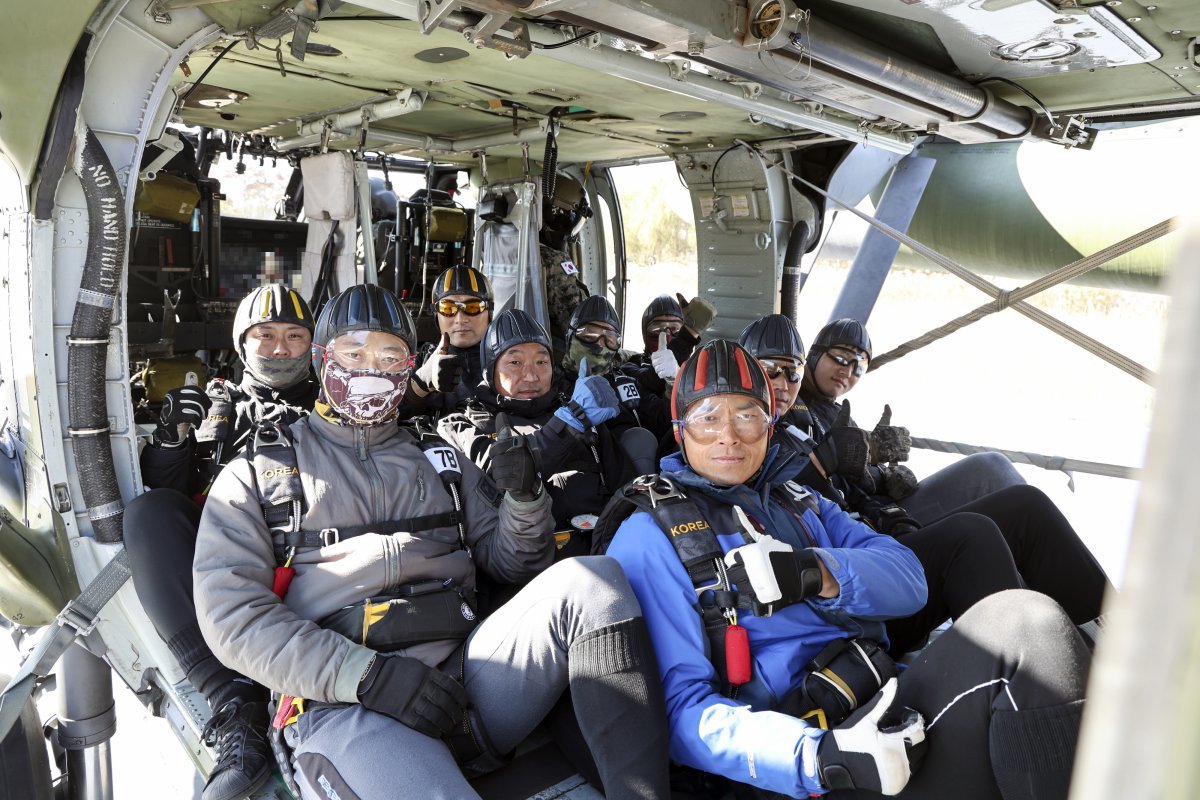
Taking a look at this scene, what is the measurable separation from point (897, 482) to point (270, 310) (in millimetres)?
2650

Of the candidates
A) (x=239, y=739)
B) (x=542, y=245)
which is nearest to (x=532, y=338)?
(x=239, y=739)

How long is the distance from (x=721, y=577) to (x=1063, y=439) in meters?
8.48

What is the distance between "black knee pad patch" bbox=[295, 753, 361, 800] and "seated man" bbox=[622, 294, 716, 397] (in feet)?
8.78

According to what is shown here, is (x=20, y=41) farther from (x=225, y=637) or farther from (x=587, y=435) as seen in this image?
(x=587, y=435)

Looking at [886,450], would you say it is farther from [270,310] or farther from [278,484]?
[270,310]

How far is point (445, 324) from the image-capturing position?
4191 mm

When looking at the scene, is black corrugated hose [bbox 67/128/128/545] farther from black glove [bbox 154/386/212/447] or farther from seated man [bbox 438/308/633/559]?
seated man [bbox 438/308/633/559]

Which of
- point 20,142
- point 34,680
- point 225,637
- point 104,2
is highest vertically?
point 104,2

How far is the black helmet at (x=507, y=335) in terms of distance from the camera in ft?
11.5

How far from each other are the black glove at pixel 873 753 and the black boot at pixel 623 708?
0.36m

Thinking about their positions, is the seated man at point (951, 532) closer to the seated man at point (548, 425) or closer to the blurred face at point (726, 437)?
the blurred face at point (726, 437)

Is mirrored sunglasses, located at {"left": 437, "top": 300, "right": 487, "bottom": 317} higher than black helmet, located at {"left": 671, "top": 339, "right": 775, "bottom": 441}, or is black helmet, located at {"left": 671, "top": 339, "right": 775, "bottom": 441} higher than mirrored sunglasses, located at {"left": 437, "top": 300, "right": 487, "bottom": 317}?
mirrored sunglasses, located at {"left": 437, "top": 300, "right": 487, "bottom": 317}

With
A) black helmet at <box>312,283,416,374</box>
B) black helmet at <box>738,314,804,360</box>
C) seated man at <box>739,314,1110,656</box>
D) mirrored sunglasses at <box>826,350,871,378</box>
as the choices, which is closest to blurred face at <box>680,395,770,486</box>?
seated man at <box>739,314,1110,656</box>

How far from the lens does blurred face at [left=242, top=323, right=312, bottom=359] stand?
3.21 m
